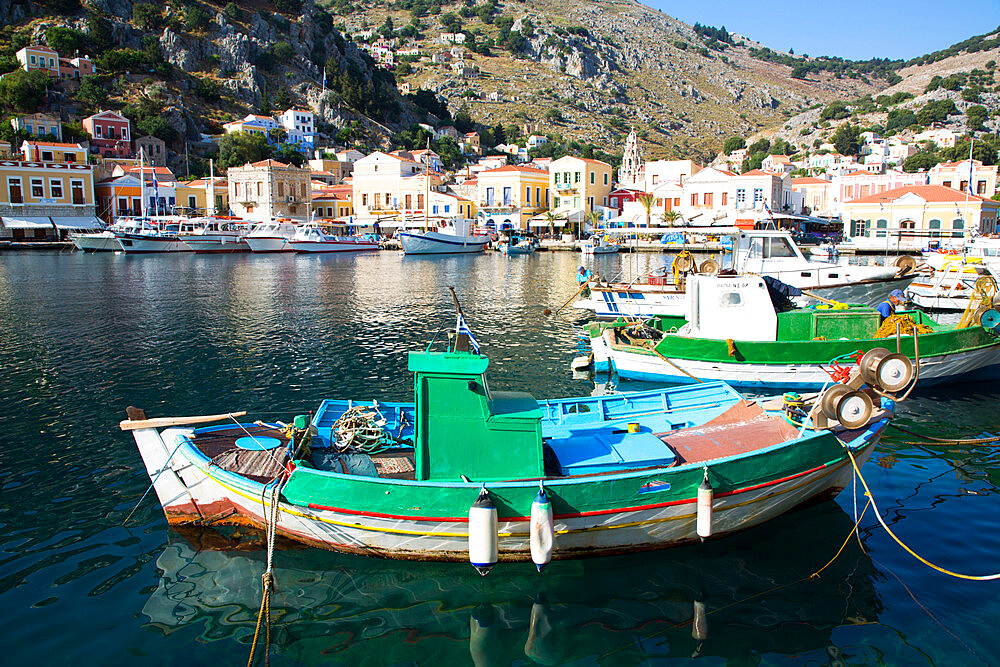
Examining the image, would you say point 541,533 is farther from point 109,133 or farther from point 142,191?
point 109,133

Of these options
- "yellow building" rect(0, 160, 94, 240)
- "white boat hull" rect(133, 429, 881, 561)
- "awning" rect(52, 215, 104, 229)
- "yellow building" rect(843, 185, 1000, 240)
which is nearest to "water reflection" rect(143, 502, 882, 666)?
"white boat hull" rect(133, 429, 881, 561)

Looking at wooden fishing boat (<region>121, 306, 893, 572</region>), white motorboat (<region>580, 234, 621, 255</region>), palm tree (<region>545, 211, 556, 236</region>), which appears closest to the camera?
wooden fishing boat (<region>121, 306, 893, 572</region>)

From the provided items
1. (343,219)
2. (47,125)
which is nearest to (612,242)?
(343,219)

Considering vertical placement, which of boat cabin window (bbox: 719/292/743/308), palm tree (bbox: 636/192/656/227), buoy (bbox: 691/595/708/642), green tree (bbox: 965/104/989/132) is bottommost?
buoy (bbox: 691/595/708/642)

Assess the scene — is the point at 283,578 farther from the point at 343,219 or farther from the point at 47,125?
the point at 47,125

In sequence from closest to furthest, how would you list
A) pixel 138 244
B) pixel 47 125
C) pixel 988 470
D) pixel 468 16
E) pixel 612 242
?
pixel 988 470, pixel 138 244, pixel 612 242, pixel 47 125, pixel 468 16

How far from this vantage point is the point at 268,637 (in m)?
6.88

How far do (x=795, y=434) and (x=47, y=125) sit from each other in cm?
9498

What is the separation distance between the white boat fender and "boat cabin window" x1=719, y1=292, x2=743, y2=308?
8.77 meters

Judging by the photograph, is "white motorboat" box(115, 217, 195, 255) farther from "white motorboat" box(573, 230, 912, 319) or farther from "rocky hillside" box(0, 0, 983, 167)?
A: "white motorboat" box(573, 230, 912, 319)

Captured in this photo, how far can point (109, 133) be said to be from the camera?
278 ft

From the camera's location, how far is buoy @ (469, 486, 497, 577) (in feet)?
23.8

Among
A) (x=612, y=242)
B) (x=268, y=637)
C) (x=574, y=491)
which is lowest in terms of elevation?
(x=268, y=637)

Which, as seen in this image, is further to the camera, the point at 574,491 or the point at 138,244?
the point at 138,244
